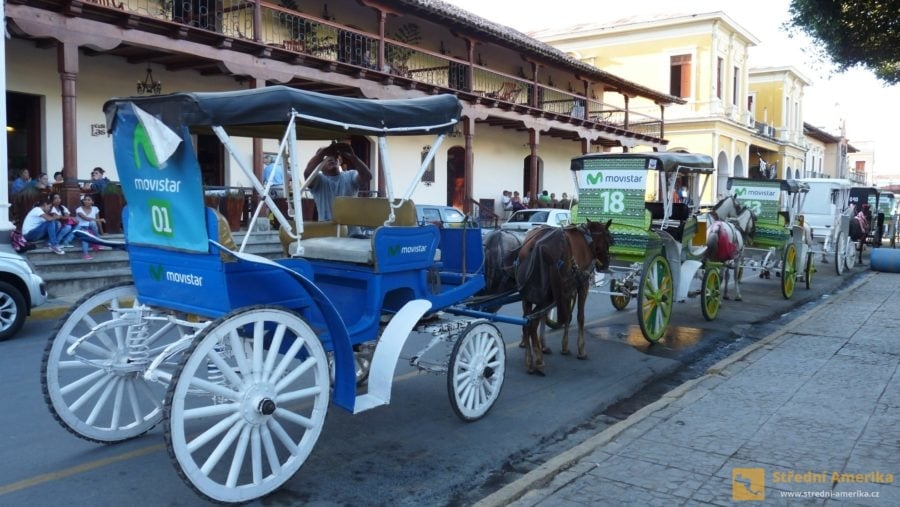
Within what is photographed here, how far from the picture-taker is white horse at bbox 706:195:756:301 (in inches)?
436

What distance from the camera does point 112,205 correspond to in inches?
531

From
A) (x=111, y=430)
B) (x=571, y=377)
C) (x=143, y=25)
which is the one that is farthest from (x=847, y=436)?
(x=143, y=25)

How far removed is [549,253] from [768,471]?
3.05 meters

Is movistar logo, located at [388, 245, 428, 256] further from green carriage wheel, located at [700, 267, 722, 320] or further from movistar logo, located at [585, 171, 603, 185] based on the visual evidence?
green carriage wheel, located at [700, 267, 722, 320]

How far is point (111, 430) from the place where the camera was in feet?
16.2

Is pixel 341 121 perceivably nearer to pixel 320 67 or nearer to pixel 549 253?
pixel 549 253

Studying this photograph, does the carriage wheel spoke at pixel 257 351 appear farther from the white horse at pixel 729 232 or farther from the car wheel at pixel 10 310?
the white horse at pixel 729 232

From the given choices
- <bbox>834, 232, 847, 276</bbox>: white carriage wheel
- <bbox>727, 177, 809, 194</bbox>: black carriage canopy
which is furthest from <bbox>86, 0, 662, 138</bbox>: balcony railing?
<bbox>834, 232, 847, 276</bbox>: white carriage wheel

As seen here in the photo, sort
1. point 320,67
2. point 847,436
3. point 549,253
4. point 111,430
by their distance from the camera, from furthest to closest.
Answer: point 320,67
point 549,253
point 847,436
point 111,430

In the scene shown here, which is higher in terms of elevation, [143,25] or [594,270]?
[143,25]

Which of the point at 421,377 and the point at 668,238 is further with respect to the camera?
the point at 668,238

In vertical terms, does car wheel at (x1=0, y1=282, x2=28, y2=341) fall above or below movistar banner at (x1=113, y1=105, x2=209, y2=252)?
below

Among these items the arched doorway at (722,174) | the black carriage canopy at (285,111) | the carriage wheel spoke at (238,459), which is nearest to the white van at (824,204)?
the black carriage canopy at (285,111)

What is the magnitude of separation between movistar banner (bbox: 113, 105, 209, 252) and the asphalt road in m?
1.49
